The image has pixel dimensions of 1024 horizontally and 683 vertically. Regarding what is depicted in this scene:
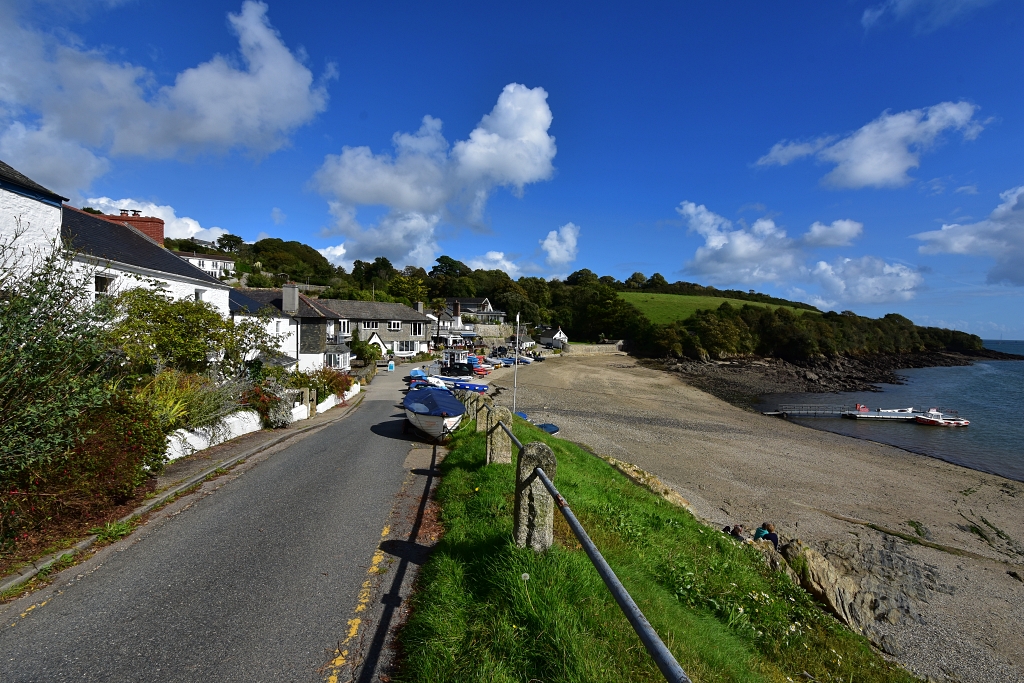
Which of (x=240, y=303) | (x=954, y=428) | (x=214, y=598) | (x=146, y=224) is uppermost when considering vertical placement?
(x=146, y=224)

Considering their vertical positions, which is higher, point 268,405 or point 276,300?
point 276,300

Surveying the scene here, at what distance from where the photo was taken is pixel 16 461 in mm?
Answer: 5375

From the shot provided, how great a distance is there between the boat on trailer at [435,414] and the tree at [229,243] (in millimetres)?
113948

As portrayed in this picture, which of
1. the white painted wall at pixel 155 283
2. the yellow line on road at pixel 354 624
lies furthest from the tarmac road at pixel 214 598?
the white painted wall at pixel 155 283

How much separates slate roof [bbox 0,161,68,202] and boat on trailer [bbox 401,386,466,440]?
10841mm

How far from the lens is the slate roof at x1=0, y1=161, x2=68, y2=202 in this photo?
1111 cm

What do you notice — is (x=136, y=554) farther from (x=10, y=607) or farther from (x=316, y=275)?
(x=316, y=275)

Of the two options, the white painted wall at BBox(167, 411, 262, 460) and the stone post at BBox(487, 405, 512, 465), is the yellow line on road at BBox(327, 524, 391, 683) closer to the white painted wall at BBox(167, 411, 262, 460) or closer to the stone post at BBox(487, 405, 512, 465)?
the stone post at BBox(487, 405, 512, 465)

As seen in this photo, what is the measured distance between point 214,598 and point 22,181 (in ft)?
42.6

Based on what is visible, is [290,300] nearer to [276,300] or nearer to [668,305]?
[276,300]

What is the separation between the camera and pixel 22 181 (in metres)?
11.5

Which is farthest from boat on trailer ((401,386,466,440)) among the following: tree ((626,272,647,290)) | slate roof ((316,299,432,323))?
tree ((626,272,647,290))

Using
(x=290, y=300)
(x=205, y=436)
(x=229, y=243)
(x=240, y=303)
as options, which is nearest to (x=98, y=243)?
(x=205, y=436)

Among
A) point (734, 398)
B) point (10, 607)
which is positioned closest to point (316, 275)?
point (734, 398)
